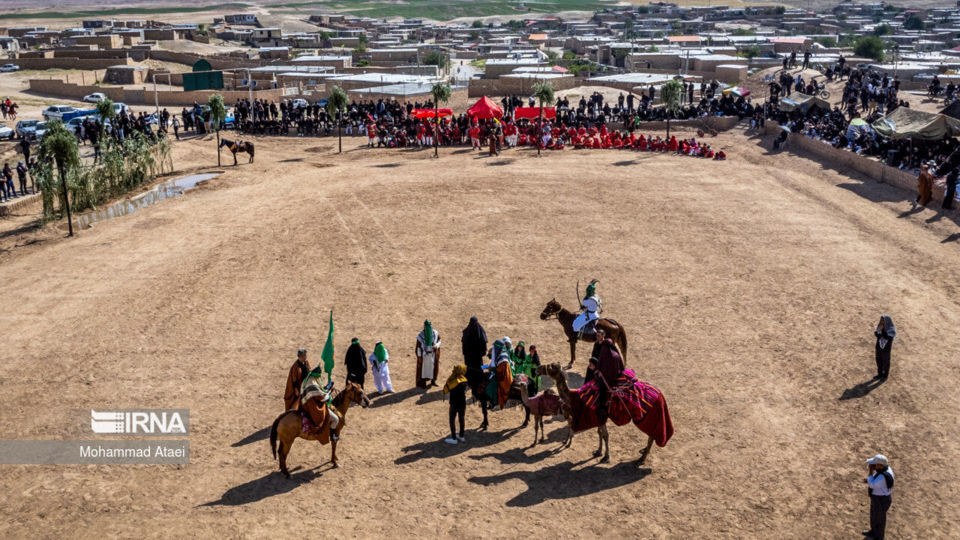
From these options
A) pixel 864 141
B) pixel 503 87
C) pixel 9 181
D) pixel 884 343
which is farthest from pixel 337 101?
pixel 884 343

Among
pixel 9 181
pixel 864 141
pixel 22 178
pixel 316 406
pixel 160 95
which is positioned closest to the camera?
pixel 316 406

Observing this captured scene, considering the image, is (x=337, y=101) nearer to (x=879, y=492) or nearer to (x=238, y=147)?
(x=238, y=147)

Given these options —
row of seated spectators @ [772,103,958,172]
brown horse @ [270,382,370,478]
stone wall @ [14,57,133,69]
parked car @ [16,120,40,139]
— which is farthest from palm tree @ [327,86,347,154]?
stone wall @ [14,57,133,69]

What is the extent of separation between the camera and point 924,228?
22000 mm

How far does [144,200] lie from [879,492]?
80.8 feet

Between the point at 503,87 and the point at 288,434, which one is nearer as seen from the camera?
the point at 288,434

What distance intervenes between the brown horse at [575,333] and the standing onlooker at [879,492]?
4.99 meters

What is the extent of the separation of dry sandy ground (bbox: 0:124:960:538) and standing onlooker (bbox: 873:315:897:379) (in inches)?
11.7

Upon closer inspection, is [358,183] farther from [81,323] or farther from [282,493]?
[282,493]

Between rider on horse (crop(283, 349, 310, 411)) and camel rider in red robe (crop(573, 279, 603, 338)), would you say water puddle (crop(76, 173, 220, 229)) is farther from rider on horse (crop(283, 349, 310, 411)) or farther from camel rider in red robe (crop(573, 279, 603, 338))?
camel rider in red robe (crop(573, 279, 603, 338))

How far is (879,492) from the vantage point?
9.28 meters

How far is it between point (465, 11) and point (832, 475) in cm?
17748

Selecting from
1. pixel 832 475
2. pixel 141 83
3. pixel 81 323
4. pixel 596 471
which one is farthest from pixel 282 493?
pixel 141 83

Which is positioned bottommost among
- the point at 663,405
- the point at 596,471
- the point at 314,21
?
the point at 596,471
